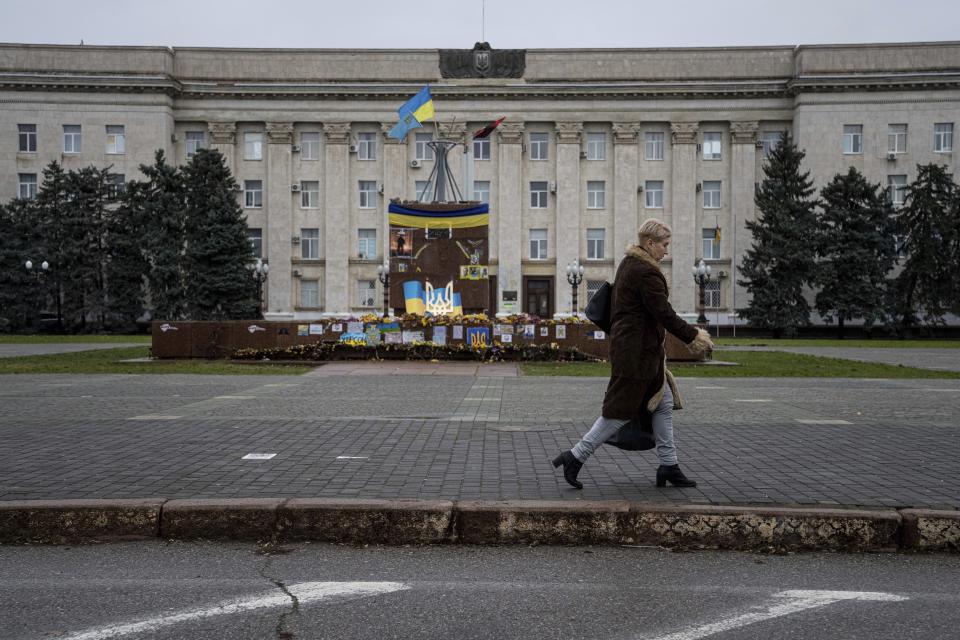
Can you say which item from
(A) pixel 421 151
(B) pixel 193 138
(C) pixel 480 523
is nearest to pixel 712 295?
(A) pixel 421 151

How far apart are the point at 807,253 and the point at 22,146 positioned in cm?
5057

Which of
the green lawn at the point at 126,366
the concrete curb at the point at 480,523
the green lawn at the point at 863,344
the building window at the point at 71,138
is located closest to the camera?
the concrete curb at the point at 480,523

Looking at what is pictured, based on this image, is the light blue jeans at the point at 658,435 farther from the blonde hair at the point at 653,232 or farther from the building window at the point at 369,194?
the building window at the point at 369,194

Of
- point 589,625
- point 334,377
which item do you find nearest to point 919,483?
point 589,625

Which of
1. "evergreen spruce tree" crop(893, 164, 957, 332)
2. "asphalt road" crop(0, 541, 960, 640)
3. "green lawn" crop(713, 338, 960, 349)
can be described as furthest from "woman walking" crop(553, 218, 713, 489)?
"evergreen spruce tree" crop(893, 164, 957, 332)

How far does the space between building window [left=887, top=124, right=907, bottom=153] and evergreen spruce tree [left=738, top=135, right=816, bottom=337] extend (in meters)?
8.14

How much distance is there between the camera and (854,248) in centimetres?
4791

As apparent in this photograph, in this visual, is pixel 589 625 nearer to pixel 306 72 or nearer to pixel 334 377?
pixel 334 377

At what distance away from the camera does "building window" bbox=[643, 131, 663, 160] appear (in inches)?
2158

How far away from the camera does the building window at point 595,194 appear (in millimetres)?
54812

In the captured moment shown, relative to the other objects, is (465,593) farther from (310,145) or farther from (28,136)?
(28,136)

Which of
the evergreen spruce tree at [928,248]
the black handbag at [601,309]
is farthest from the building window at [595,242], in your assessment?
the black handbag at [601,309]

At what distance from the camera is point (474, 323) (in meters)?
22.2

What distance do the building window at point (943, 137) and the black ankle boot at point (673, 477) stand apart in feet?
182
